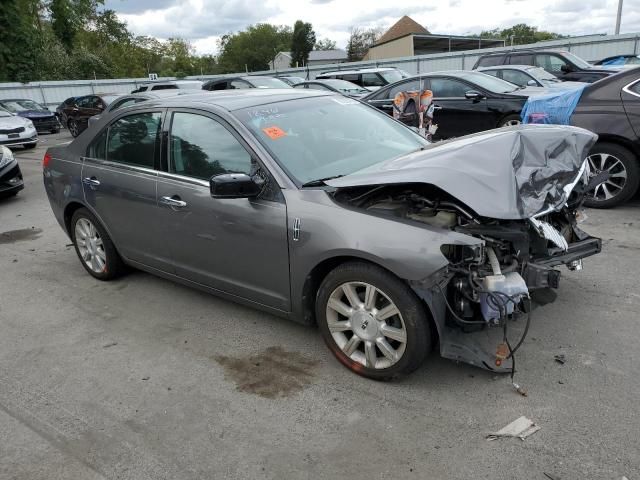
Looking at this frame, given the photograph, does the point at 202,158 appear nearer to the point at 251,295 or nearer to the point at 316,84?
the point at 251,295

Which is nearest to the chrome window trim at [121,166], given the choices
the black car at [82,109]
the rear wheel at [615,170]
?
the rear wheel at [615,170]

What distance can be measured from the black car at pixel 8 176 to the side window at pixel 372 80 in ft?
32.3

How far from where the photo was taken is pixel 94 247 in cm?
491

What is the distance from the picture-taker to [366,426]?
9.05 ft

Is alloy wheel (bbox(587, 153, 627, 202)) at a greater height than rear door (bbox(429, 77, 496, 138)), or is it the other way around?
rear door (bbox(429, 77, 496, 138))

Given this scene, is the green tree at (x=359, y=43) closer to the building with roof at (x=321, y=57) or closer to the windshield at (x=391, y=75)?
the building with roof at (x=321, y=57)

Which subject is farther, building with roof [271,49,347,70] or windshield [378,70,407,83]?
building with roof [271,49,347,70]

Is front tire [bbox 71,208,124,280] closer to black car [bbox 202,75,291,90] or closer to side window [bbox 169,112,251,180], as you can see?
side window [bbox 169,112,251,180]

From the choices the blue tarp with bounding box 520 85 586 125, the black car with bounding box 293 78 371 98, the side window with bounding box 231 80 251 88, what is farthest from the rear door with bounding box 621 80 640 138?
the side window with bounding box 231 80 251 88

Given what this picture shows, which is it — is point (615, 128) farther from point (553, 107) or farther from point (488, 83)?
point (488, 83)

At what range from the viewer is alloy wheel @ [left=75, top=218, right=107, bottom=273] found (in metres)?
4.86

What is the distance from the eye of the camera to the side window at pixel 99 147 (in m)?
4.63

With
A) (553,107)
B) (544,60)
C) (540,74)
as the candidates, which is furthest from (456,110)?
(544,60)

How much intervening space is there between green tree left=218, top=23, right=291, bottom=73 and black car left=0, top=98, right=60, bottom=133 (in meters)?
85.9
